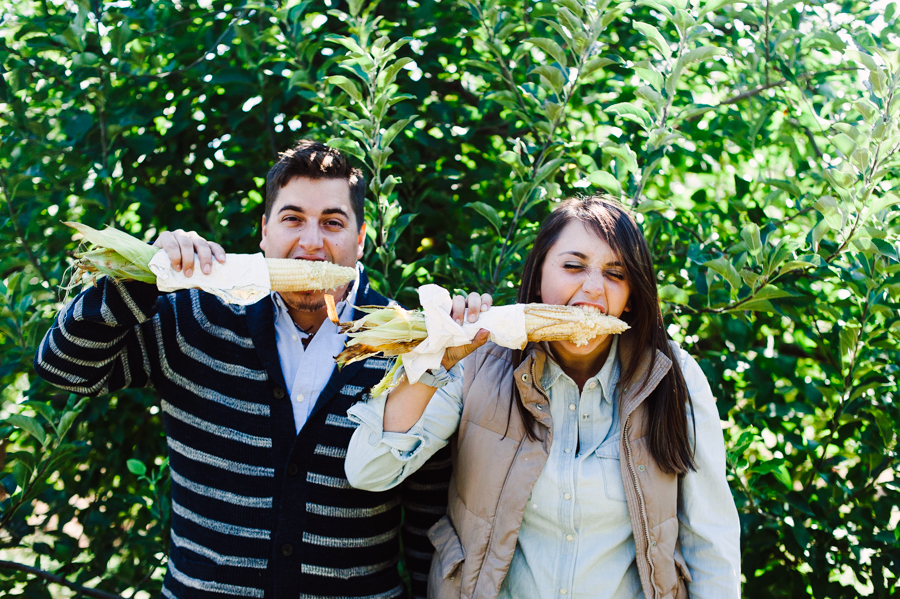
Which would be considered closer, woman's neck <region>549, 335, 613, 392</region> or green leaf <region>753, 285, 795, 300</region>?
woman's neck <region>549, 335, 613, 392</region>

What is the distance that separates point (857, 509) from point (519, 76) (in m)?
2.27

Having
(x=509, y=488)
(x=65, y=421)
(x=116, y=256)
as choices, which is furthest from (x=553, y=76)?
(x=65, y=421)

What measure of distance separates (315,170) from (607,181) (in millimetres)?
990

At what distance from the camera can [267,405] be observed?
2.09m

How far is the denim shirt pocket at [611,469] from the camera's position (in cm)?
182

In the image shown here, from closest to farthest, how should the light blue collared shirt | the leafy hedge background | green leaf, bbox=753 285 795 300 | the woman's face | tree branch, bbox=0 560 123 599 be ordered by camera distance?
1. the woman's face
2. the light blue collared shirt
3. green leaf, bbox=753 285 795 300
4. the leafy hedge background
5. tree branch, bbox=0 560 123 599

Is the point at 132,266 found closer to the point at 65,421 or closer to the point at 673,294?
the point at 65,421

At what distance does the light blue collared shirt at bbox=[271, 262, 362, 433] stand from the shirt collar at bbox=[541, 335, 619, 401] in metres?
0.64

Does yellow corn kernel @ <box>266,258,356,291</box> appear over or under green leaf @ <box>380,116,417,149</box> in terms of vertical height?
under

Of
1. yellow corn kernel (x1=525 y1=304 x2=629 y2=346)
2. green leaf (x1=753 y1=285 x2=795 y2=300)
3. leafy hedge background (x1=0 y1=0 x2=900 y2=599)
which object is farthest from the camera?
leafy hedge background (x1=0 y1=0 x2=900 y2=599)

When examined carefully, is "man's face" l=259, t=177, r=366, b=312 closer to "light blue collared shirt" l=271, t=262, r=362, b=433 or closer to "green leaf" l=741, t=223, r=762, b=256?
"light blue collared shirt" l=271, t=262, r=362, b=433

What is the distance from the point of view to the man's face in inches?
86.5

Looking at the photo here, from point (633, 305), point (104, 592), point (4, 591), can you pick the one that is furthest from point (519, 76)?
point (4, 591)

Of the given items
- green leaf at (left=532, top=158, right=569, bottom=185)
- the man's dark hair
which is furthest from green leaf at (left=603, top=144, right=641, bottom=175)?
the man's dark hair
